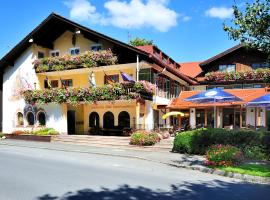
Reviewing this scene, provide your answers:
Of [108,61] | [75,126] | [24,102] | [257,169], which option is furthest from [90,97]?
[257,169]

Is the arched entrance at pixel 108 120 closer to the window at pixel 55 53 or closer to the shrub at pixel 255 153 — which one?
the window at pixel 55 53

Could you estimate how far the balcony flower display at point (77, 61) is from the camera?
26.6m

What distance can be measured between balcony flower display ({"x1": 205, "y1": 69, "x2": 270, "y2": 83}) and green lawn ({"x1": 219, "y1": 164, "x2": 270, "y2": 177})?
67.3 feet

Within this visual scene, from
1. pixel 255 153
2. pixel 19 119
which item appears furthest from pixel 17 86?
pixel 255 153


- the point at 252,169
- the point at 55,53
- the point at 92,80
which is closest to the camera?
the point at 252,169

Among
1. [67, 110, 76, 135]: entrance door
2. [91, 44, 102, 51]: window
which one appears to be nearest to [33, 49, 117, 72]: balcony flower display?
[91, 44, 102, 51]: window

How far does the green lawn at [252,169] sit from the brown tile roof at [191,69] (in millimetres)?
24811

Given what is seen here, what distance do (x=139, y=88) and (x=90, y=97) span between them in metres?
4.18

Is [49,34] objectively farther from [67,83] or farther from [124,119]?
[124,119]

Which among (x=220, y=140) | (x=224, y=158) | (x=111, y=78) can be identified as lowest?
(x=224, y=158)

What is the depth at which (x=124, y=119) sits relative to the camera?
2848 centimetres

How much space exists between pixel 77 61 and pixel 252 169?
18351 millimetres

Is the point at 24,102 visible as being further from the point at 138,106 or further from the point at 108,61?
the point at 138,106

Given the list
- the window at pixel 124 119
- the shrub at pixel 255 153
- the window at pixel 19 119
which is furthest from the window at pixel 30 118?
the shrub at pixel 255 153
